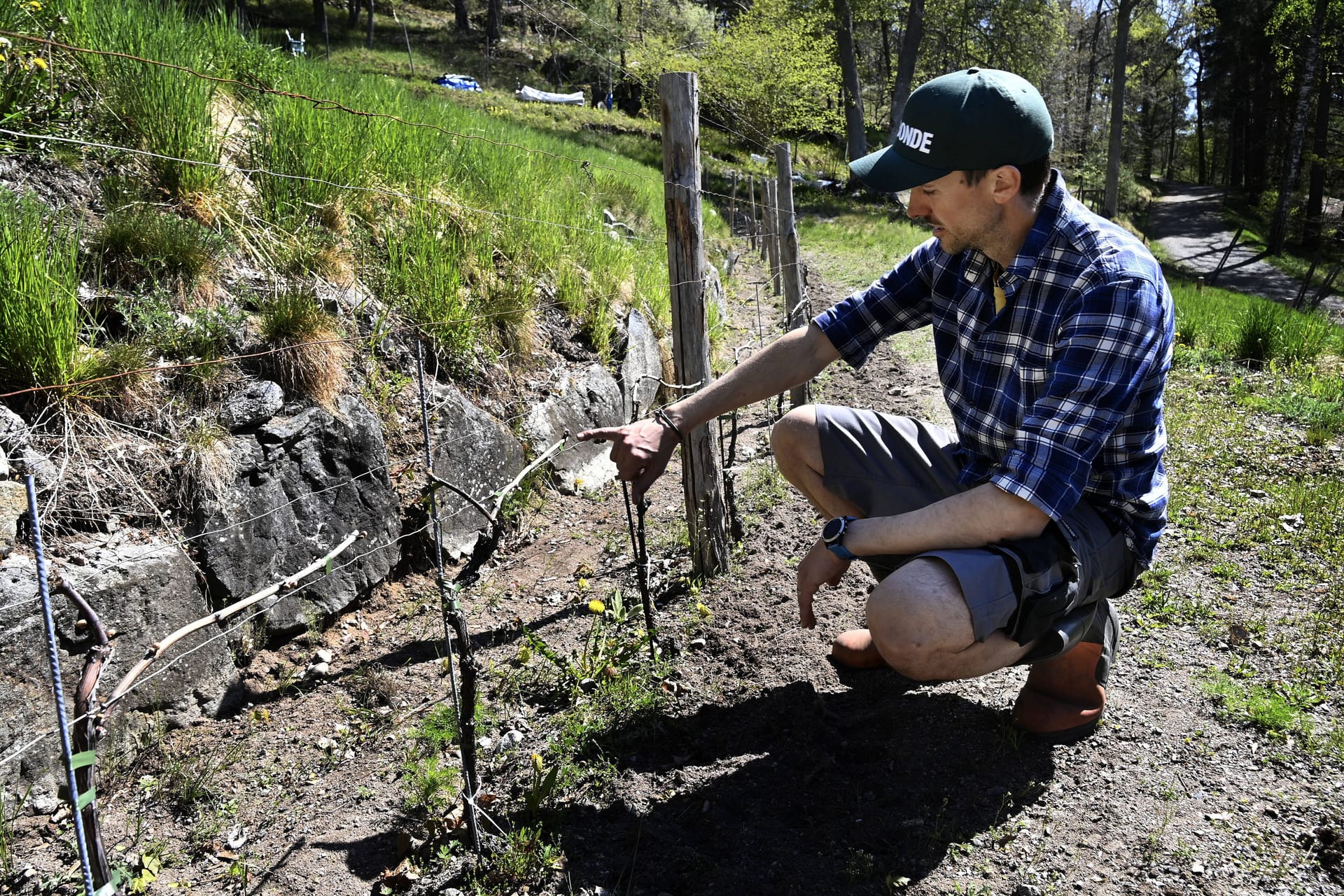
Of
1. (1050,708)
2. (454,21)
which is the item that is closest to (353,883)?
(1050,708)

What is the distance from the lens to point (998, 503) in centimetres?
205

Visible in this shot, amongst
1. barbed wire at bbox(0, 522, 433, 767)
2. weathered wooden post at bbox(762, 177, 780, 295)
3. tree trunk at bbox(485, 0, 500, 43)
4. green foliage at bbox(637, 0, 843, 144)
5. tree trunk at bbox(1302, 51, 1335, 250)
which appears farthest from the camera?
tree trunk at bbox(485, 0, 500, 43)

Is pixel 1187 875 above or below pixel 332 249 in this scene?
below

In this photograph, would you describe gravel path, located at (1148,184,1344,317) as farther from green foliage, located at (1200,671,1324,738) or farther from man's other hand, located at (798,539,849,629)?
man's other hand, located at (798,539,849,629)

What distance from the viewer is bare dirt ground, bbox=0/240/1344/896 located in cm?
216

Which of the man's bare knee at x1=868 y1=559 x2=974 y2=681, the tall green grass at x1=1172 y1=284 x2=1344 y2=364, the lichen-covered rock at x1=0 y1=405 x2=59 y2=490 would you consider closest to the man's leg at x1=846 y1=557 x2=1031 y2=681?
the man's bare knee at x1=868 y1=559 x2=974 y2=681

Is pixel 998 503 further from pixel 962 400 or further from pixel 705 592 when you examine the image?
pixel 705 592

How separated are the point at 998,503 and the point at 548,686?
171cm

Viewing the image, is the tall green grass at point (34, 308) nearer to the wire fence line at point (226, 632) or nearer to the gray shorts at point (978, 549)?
the wire fence line at point (226, 632)

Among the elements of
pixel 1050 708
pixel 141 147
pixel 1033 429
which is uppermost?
pixel 141 147

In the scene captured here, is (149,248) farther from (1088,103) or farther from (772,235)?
(1088,103)

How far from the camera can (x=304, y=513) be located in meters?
3.35

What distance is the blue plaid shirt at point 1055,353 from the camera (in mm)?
1994

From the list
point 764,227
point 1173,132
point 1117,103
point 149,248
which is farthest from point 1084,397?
point 1173,132
